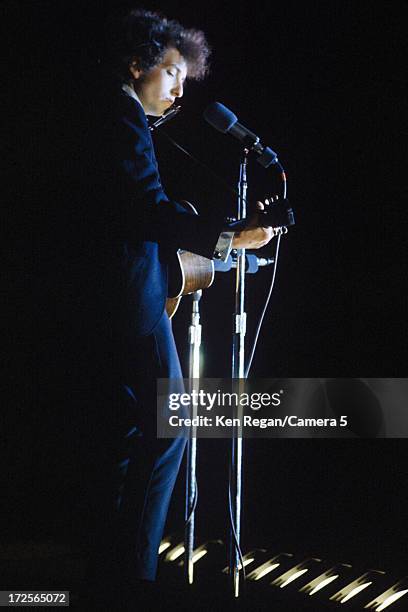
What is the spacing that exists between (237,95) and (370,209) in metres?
0.73

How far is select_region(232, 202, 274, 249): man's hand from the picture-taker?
61.7 inches

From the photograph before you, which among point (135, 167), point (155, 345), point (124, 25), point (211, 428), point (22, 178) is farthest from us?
Answer: point (22, 178)

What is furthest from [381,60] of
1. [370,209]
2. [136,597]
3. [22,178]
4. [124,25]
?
[136,597]

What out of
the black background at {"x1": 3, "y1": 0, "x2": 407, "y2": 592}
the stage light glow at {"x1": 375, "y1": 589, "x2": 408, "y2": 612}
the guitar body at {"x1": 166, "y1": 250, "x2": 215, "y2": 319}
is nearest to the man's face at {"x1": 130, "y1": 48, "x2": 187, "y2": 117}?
the guitar body at {"x1": 166, "y1": 250, "x2": 215, "y2": 319}

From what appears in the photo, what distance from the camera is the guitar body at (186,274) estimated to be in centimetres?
169

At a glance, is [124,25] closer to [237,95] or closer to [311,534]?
[237,95]

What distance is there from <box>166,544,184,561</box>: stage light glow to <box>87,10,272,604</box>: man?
53cm

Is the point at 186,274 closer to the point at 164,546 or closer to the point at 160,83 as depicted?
the point at 160,83

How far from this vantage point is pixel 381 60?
2.30 m

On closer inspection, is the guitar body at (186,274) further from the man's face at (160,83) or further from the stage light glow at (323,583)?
the stage light glow at (323,583)

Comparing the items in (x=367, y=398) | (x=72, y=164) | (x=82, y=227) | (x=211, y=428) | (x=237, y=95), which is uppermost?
(x=237, y=95)

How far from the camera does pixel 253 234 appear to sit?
5.21 feet

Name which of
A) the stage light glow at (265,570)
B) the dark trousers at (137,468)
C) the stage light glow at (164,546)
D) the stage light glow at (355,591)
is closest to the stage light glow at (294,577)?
the stage light glow at (265,570)

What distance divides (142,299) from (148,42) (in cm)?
79
